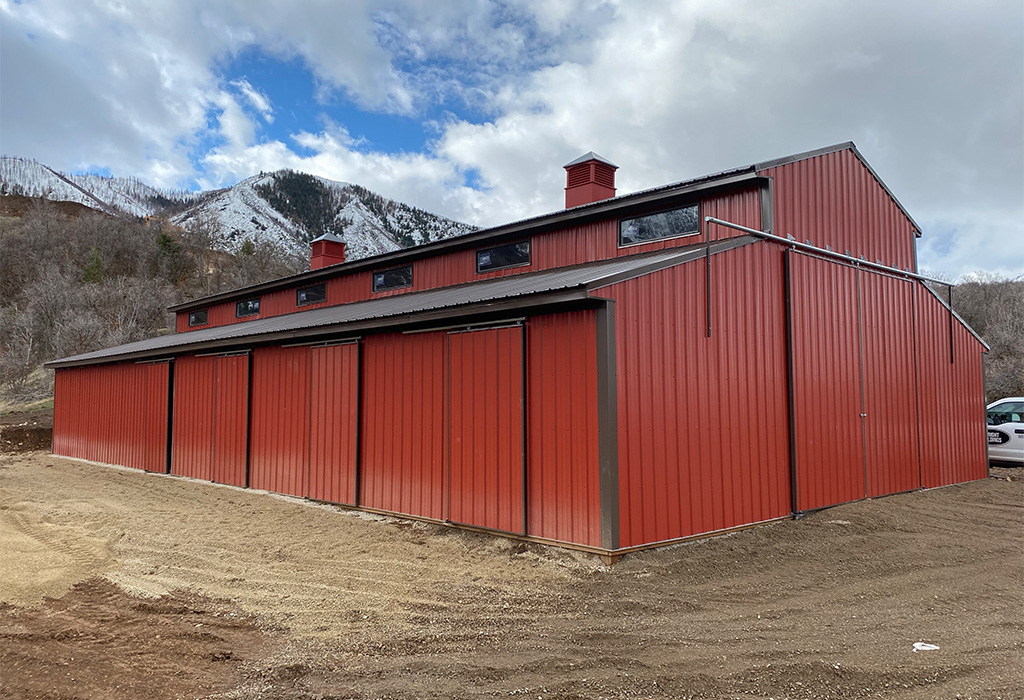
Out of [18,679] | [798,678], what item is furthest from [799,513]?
[18,679]

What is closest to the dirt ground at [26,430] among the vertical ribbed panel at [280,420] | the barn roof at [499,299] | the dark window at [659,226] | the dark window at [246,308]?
the dark window at [246,308]

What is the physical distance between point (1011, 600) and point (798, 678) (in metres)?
3.20

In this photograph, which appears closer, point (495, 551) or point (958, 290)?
point (495, 551)

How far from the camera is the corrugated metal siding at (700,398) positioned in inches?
285

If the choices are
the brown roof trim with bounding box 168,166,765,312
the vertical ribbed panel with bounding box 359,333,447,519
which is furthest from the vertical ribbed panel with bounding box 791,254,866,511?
the vertical ribbed panel with bounding box 359,333,447,519

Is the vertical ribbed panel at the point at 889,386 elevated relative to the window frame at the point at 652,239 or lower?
lower

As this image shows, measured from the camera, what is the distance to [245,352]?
13.3m

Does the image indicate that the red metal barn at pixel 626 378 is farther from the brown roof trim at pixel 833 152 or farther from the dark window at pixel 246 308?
the dark window at pixel 246 308

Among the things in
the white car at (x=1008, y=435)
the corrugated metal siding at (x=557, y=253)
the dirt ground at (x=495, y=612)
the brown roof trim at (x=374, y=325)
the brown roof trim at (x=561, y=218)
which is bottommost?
the dirt ground at (x=495, y=612)

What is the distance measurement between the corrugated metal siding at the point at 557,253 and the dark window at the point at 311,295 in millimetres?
169

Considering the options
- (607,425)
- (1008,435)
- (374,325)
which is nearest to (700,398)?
(607,425)

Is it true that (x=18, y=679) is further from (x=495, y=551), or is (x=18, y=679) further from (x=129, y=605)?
(x=495, y=551)

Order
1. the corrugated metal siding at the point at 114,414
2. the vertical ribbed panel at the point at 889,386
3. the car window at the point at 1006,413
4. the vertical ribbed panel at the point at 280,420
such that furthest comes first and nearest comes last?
the corrugated metal siding at the point at 114,414 → the car window at the point at 1006,413 → the vertical ribbed panel at the point at 280,420 → the vertical ribbed panel at the point at 889,386

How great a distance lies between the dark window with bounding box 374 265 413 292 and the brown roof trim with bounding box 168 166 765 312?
0.66ft
